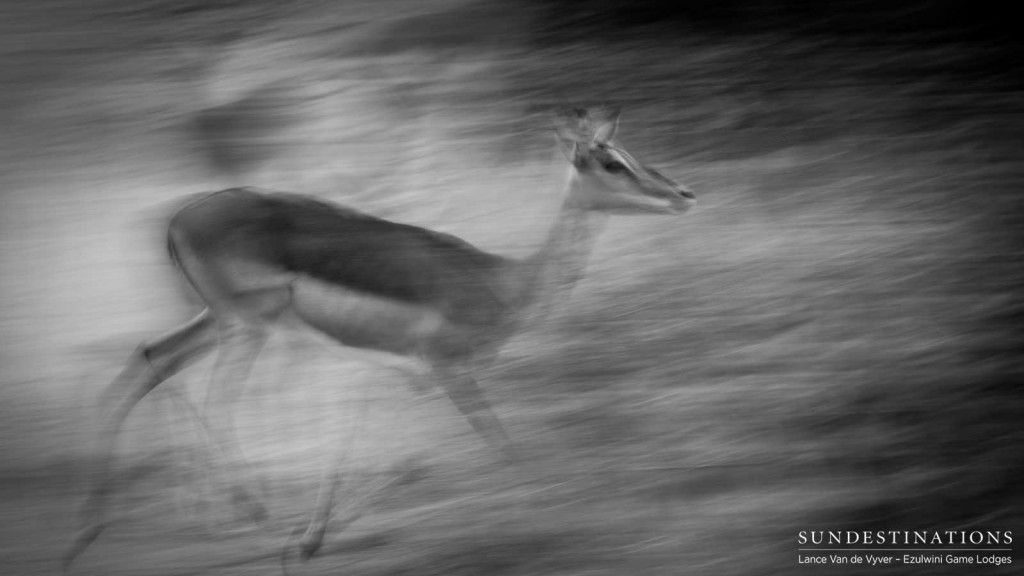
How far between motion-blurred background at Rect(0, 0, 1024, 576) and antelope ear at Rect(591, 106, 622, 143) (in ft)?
0.08

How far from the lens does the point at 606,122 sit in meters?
1.65

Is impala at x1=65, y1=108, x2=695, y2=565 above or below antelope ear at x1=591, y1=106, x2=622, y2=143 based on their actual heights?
below

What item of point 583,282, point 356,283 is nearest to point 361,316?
point 356,283

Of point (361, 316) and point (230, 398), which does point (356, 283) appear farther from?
point (230, 398)

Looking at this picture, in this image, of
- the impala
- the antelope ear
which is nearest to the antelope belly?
the impala

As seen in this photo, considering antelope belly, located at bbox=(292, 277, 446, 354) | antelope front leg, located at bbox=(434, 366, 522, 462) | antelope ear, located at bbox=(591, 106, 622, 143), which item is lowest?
antelope front leg, located at bbox=(434, 366, 522, 462)

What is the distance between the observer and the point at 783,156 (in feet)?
5.51

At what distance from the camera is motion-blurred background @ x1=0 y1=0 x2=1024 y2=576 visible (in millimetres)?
1580

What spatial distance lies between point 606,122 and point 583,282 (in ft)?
0.86

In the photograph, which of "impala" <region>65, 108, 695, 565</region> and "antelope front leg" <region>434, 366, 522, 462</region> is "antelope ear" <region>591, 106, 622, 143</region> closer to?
"impala" <region>65, 108, 695, 565</region>

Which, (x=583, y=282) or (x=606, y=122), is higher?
(x=606, y=122)

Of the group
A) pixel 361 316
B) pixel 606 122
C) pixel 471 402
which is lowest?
pixel 471 402

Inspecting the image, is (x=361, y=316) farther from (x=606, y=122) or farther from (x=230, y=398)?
(x=606, y=122)

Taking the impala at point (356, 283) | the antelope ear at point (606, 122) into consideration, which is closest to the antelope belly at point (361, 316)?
the impala at point (356, 283)
